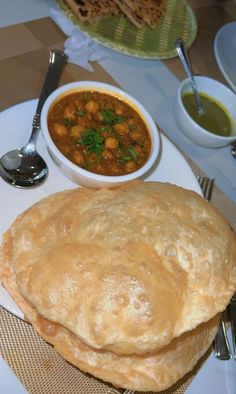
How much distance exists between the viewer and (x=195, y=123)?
3217 mm

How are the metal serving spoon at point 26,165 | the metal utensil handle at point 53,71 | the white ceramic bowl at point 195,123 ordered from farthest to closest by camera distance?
1. the white ceramic bowl at point 195,123
2. the metal utensil handle at point 53,71
3. the metal serving spoon at point 26,165

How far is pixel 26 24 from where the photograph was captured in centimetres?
353

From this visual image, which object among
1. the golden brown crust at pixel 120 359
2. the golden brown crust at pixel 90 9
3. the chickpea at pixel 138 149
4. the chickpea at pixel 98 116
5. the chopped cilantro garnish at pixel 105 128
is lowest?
the golden brown crust at pixel 120 359

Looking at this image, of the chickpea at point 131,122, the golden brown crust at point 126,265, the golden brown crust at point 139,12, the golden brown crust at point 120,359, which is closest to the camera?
the golden brown crust at point 126,265

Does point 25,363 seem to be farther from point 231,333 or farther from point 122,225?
point 231,333

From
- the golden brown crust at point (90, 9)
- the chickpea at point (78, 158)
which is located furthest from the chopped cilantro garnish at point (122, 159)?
the golden brown crust at point (90, 9)

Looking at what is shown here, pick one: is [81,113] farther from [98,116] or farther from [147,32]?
[147,32]

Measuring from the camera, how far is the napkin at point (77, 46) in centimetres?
345

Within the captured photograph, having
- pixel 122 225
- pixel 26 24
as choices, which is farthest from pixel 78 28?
pixel 122 225

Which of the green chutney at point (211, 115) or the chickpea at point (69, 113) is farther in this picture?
the green chutney at point (211, 115)

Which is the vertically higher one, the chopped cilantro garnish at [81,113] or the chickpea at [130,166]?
the chopped cilantro garnish at [81,113]

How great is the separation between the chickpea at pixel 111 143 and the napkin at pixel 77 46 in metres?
1.10

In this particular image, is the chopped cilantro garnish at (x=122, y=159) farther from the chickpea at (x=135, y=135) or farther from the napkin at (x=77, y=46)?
the napkin at (x=77, y=46)

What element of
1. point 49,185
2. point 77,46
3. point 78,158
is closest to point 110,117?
point 78,158
